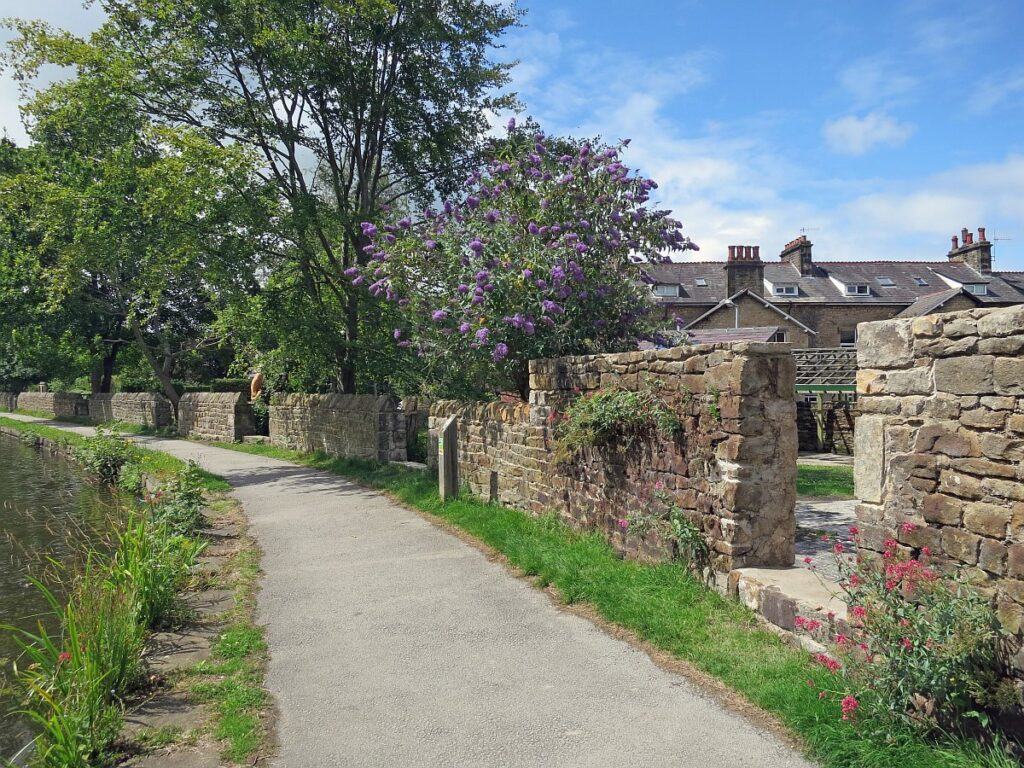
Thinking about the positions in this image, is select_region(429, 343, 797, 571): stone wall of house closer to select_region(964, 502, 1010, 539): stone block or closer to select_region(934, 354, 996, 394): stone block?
select_region(934, 354, 996, 394): stone block

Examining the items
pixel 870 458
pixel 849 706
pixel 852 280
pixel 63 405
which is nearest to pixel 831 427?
pixel 870 458

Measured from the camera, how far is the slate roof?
37719mm

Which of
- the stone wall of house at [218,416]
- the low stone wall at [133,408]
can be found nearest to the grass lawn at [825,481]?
the stone wall of house at [218,416]

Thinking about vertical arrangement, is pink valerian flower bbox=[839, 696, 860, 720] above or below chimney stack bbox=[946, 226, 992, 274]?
below

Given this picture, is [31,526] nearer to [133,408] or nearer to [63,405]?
[133,408]

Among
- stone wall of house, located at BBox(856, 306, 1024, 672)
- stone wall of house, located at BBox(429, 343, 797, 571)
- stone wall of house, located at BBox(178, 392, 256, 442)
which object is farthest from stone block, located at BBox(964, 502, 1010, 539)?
stone wall of house, located at BBox(178, 392, 256, 442)

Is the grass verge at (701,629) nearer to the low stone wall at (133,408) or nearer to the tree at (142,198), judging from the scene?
the tree at (142,198)

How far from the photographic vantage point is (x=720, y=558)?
5445 millimetres

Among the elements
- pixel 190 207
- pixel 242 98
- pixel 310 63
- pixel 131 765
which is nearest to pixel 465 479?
pixel 131 765

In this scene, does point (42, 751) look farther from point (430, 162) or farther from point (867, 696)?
point (430, 162)

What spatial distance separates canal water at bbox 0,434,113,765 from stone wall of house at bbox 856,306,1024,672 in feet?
17.0

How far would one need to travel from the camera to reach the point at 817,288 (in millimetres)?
38125

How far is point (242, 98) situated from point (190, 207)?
→ 3390mm

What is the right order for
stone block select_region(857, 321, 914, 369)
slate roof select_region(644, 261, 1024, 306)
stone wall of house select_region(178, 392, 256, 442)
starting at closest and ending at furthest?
stone block select_region(857, 321, 914, 369) → stone wall of house select_region(178, 392, 256, 442) → slate roof select_region(644, 261, 1024, 306)
